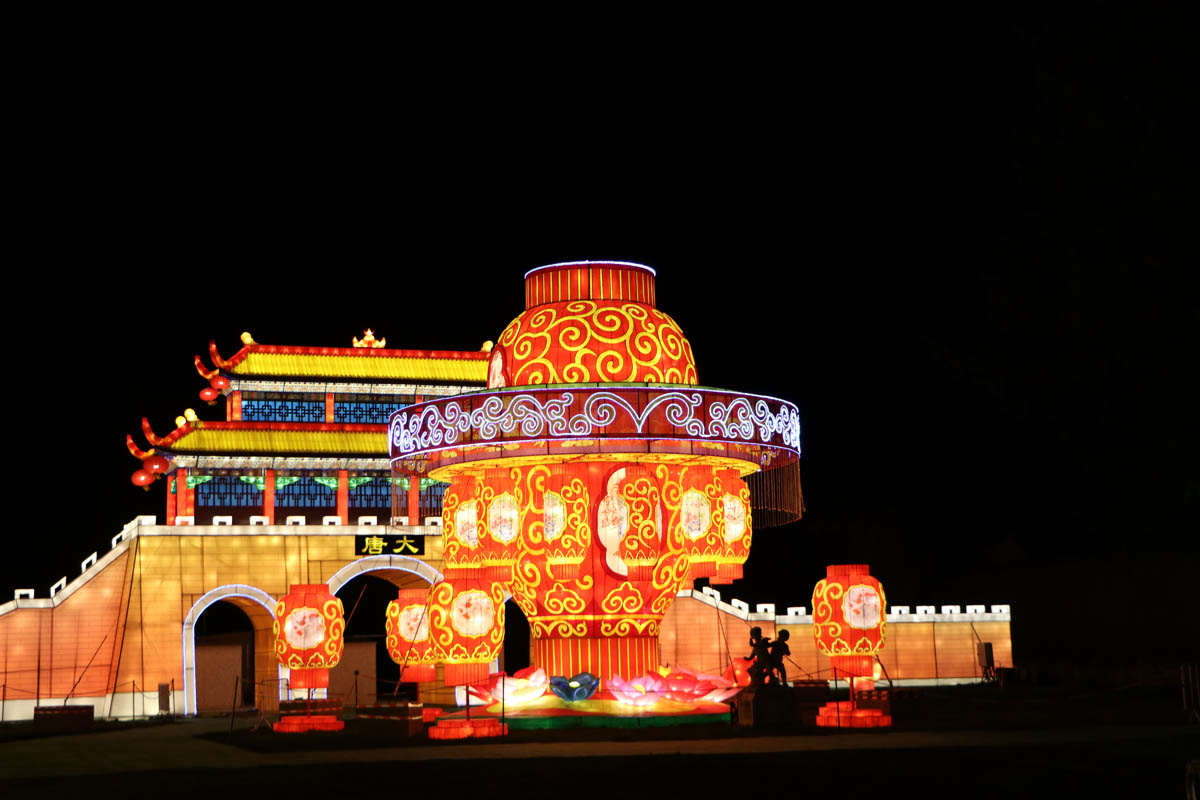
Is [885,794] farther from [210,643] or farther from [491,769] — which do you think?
[210,643]

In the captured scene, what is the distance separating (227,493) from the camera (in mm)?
35344

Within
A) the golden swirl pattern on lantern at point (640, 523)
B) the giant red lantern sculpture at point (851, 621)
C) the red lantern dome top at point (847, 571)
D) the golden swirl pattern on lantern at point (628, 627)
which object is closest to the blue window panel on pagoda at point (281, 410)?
the golden swirl pattern on lantern at point (628, 627)

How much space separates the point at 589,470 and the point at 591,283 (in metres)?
2.72

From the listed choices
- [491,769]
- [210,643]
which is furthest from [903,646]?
[491,769]

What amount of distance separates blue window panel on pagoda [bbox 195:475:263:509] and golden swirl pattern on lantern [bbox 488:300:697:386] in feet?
57.1

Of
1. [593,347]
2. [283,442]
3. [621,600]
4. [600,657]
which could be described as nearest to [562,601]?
[621,600]

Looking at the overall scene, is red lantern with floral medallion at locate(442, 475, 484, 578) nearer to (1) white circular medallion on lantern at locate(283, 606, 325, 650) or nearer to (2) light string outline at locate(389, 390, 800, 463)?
(2) light string outline at locate(389, 390, 800, 463)

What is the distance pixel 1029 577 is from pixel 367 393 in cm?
1833

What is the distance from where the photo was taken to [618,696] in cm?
1870

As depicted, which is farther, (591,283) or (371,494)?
(371,494)

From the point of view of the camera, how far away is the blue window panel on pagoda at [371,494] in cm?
3662

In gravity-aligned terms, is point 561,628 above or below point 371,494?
below

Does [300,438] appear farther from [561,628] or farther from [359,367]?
[561,628]

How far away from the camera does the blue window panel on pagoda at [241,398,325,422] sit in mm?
37094
